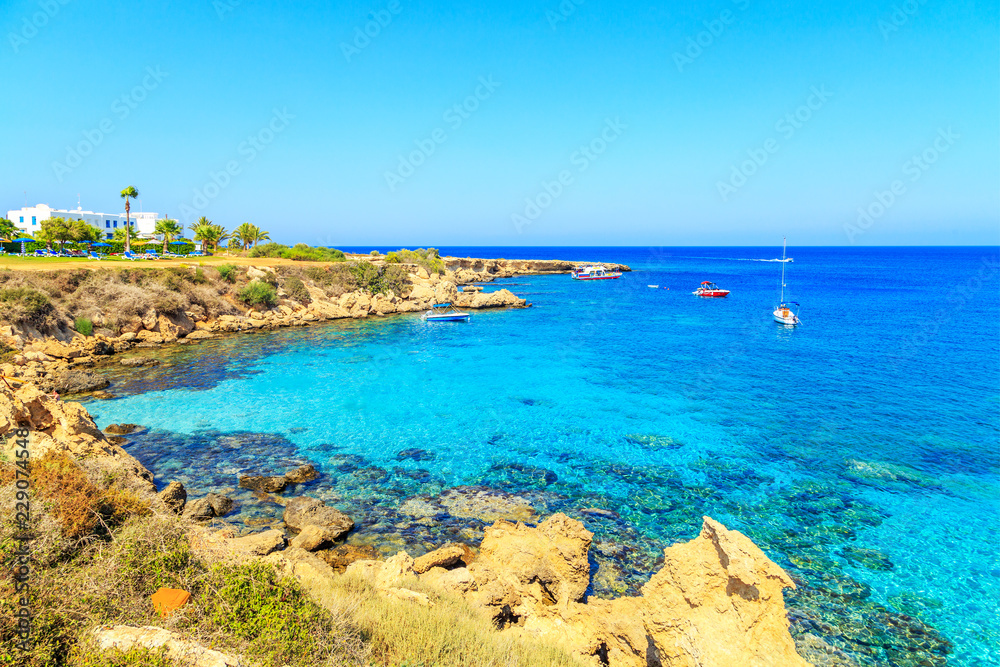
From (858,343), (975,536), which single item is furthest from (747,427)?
A: (858,343)

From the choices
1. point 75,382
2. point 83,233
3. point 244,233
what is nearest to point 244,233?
point 244,233

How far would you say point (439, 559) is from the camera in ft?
36.8

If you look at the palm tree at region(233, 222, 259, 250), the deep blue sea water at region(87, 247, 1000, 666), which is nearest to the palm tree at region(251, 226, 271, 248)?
the palm tree at region(233, 222, 259, 250)

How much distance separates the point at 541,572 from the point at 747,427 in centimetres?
1498

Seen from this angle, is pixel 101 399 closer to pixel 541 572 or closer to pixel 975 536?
pixel 541 572

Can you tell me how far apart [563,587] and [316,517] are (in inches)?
278

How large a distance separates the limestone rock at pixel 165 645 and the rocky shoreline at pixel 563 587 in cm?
2

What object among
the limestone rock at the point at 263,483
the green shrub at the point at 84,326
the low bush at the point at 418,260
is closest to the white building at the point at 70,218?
the low bush at the point at 418,260

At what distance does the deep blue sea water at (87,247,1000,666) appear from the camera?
1191cm

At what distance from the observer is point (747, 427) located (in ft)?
71.2

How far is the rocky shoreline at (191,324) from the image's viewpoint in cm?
2503

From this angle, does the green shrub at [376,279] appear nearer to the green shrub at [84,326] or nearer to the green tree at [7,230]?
the green shrub at [84,326]

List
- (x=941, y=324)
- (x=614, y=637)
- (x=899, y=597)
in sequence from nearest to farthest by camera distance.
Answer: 1. (x=614, y=637)
2. (x=899, y=597)
3. (x=941, y=324)

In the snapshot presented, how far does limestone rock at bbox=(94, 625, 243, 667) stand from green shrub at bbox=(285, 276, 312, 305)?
4788cm
